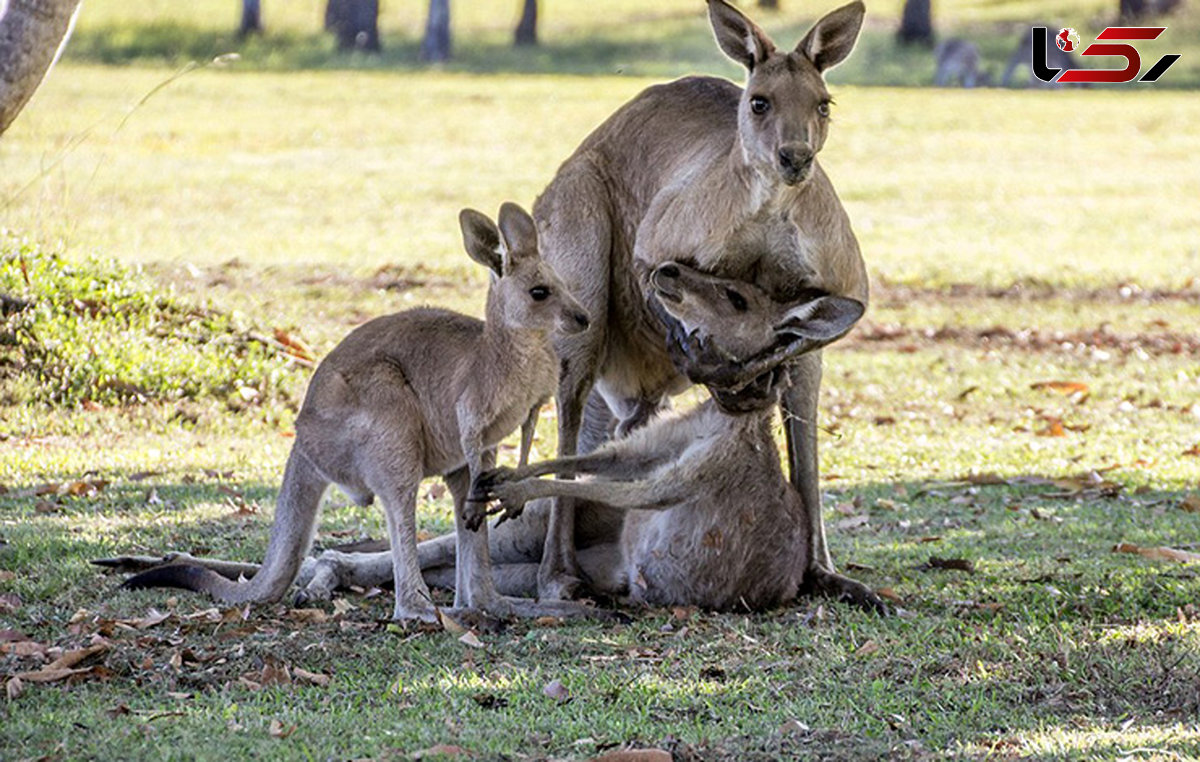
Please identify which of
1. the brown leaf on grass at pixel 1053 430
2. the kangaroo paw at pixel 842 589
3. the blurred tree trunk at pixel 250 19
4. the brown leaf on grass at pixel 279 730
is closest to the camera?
the brown leaf on grass at pixel 279 730

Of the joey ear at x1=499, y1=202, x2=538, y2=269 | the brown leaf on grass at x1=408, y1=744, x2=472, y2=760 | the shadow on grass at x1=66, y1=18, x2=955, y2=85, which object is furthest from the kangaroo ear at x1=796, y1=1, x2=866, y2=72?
the shadow on grass at x1=66, y1=18, x2=955, y2=85

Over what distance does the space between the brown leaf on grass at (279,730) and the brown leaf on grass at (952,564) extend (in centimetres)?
293

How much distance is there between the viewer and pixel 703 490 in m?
5.61

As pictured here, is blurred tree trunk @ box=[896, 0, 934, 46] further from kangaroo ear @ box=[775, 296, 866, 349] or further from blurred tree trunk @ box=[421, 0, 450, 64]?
kangaroo ear @ box=[775, 296, 866, 349]

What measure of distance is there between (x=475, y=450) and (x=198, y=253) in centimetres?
1045

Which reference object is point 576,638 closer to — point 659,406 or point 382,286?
point 659,406

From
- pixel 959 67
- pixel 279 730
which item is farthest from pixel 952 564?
pixel 959 67

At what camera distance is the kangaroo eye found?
5555 mm

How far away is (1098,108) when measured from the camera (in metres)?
28.1

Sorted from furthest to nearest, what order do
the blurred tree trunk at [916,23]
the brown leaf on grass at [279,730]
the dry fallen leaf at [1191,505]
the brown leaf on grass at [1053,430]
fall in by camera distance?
the blurred tree trunk at [916,23] < the brown leaf on grass at [1053,430] < the dry fallen leaf at [1191,505] < the brown leaf on grass at [279,730]

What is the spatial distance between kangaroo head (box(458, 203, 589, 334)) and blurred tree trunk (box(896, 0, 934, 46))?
3052cm

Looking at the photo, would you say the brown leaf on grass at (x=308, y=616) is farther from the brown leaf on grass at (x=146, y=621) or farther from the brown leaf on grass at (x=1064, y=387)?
→ the brown leaf on grass at (x=1064, y=387)

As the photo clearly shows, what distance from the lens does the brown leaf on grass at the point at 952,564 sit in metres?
6.37

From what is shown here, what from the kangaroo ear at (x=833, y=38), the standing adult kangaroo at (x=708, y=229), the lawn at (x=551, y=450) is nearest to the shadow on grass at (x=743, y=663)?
the lawn at (x=551, y=450)
